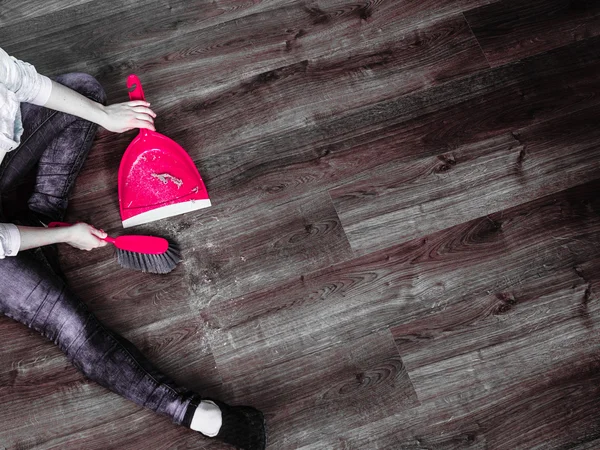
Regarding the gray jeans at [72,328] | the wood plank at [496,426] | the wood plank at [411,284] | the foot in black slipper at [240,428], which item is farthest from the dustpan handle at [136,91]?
the wood plank at [496,426]

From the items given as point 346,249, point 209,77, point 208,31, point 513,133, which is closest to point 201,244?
point 346,249

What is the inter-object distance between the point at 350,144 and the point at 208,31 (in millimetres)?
453

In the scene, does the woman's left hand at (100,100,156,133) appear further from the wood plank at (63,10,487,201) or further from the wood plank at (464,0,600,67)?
the wood plank at (464,0,600,67)

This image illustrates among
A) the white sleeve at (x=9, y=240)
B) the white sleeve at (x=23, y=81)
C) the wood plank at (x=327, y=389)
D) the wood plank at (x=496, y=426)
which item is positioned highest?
the white sleeve at (x=23, y=81)

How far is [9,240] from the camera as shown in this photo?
0.99 m

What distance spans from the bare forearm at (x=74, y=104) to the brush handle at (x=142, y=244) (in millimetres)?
231

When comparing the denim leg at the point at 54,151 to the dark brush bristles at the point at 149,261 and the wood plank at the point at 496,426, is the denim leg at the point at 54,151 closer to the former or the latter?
the dark brush bristles at the point at 149,261

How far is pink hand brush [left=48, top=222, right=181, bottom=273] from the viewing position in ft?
3.97

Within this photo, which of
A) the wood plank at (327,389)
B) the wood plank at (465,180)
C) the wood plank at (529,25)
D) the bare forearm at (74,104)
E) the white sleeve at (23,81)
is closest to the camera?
the white sleeve at (23,81)

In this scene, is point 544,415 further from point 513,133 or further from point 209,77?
point 209,77

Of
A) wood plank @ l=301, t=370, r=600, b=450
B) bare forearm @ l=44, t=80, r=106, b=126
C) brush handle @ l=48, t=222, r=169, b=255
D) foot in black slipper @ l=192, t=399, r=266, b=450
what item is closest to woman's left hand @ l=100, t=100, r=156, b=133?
bare forearm @ l=44, t=80, r=106, b=126

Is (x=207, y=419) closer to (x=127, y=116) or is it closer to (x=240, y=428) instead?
(x=240, y=428)

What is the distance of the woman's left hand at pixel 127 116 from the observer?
1.18m

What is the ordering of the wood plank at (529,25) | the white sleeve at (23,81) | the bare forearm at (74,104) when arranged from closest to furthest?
the white sleeve at (23,81) → the bare forearm at (74,104) → the wood plank at (529,25)
